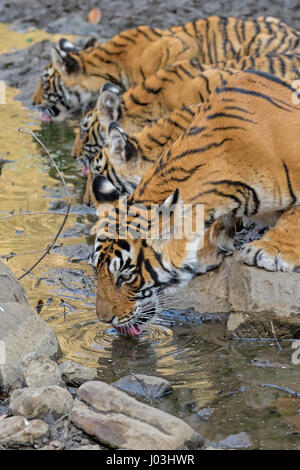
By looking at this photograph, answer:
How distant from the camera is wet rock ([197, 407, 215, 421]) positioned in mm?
3645

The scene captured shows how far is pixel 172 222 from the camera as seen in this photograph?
421cm

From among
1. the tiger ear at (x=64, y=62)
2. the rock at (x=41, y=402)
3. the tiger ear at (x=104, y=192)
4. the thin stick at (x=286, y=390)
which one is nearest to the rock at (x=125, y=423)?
the rock at (x=41, y=402)

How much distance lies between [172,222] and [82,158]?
3.48m

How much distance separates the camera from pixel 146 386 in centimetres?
388

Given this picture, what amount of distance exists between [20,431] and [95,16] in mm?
9775

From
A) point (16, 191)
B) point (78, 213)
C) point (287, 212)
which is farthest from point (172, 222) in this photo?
point (16, 191)

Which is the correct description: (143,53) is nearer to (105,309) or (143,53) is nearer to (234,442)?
(105,309)

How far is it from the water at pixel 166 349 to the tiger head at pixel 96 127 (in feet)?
2.30

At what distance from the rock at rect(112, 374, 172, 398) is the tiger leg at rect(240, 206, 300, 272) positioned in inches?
38.8

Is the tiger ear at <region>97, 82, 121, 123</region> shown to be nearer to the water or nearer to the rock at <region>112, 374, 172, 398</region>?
the water

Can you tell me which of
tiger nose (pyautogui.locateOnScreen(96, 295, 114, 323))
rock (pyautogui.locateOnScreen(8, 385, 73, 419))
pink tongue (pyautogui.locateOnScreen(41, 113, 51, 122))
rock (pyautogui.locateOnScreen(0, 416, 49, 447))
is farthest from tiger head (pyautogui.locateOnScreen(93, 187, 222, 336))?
pink tongue (pyautogui.locateOnScreen(41, 113, 51, 122))

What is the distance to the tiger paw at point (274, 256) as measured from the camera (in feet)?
14.9

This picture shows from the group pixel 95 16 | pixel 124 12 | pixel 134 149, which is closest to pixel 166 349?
pixel 134 149
